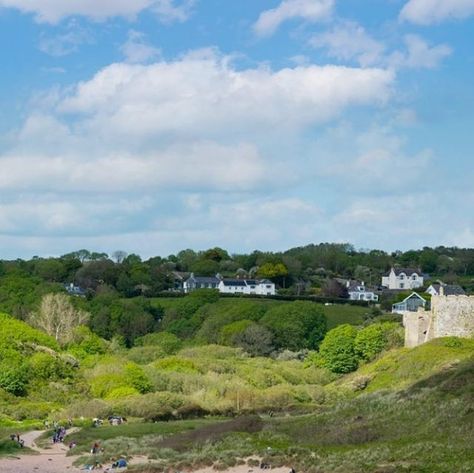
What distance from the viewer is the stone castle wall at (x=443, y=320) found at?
250 feet

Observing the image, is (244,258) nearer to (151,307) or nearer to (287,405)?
(151,307)

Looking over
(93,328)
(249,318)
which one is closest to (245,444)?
(249,318)

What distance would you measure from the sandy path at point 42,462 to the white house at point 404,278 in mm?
117988

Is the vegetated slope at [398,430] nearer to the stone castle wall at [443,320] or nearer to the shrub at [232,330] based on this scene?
the stone castle wall at [443,320]

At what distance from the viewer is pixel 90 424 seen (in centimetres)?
6444

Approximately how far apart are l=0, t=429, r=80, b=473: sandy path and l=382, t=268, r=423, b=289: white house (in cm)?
11799

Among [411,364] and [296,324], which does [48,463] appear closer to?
[411,364]

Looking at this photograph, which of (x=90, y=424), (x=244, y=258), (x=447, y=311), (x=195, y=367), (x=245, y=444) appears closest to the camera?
(x=245, y=444)

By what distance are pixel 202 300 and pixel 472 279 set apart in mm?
55081

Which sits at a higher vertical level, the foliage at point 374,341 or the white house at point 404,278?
the white house at point 404,278

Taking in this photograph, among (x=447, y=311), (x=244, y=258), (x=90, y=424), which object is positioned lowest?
(x=90, y=424)

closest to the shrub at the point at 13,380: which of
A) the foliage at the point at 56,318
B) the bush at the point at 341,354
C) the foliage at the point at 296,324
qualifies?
the bush at the point at 341,354

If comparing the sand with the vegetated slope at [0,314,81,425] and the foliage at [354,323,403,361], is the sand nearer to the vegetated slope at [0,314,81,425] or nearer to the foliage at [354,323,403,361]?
the vegetated slope at [0,314,81,425]

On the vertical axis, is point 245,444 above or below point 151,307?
below
